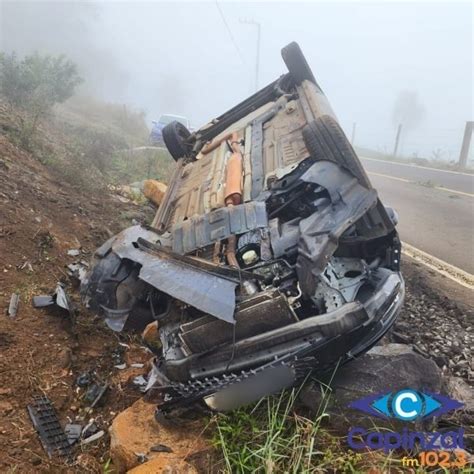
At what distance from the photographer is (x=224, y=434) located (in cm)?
271

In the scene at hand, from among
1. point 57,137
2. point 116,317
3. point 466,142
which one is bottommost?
point 116,317

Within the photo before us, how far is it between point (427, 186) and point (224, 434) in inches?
359

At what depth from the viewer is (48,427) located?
2938 millimetres

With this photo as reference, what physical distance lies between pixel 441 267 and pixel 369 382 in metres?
3.07

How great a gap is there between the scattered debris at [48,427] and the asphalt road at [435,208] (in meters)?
4.29

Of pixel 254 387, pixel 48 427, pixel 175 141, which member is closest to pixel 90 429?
pixel 48 427

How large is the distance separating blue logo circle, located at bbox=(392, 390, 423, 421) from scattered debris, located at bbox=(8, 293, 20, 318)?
262cm

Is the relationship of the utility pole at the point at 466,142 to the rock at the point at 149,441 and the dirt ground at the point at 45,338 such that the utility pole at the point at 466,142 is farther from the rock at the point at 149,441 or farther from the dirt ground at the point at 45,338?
the rock at the point at 149,441

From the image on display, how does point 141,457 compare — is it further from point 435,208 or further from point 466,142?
point 466,142

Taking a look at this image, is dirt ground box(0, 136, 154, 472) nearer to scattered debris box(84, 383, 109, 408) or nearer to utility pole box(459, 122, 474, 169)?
scattered debris box(84, 383, 109, 408)

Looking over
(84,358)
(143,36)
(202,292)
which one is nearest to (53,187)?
(84,358)

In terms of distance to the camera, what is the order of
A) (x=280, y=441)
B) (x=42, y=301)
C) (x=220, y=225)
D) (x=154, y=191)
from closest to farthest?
(x=280, y=441) < (x=220, y=225) < (x=42, y=301) < (x=154, y=191)

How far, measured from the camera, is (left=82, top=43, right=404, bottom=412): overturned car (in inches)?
102

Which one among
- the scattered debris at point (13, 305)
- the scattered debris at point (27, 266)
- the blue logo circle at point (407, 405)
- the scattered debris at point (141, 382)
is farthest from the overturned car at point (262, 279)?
the scattered debris at point (27, 266)
